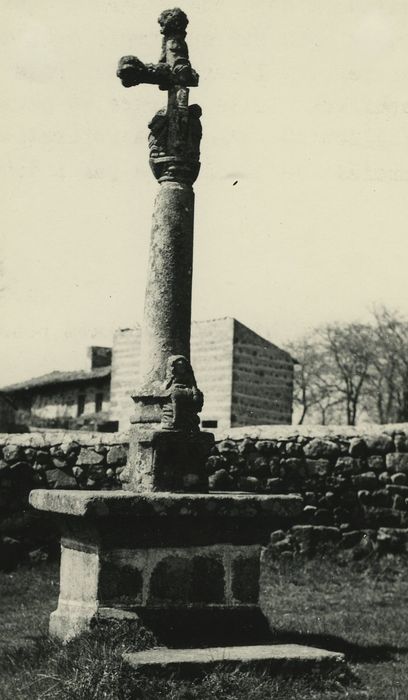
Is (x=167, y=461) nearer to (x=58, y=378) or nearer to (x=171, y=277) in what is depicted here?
(x=171, y=277)

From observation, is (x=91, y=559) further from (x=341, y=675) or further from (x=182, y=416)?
(x=341, y=675)

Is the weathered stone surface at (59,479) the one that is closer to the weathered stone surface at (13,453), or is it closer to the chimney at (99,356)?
the weathered stone surface at (13,453)

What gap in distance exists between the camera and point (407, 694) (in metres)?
5.00

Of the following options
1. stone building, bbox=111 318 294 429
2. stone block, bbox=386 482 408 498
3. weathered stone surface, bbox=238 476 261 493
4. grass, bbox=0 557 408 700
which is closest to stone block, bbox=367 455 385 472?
stone block, bbox=386 482 408 498

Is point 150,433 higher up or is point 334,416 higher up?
point 334,416

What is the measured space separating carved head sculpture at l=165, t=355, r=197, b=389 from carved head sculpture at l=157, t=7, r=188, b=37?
237 cm

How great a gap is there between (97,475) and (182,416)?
14.3 ft

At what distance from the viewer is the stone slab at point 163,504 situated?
517 centimetres

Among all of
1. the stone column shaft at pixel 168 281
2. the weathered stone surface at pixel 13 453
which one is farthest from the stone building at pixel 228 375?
the stone column shaft at pixel 168 281

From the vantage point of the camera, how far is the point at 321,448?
10.3m

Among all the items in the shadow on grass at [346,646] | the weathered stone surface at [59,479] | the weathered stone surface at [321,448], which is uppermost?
the weathered stone surface at [321,448]

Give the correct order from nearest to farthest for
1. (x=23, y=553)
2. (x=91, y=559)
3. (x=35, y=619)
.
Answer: (x=91, y=559)
(x=35, y=619)
(x=23, y=553)

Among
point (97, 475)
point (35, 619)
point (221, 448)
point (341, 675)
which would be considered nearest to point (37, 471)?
point (97, 475)

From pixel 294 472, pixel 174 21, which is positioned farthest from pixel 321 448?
pixel 174 21
